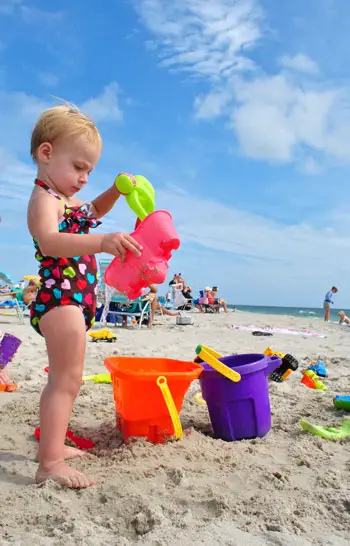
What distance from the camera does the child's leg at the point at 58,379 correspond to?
77.4 inches

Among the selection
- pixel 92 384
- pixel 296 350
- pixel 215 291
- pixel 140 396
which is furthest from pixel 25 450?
pixel 215 291

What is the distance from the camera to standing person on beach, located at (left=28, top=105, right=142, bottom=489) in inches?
74.3

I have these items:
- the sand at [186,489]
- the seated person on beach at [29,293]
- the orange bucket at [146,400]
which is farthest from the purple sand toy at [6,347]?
the seated person on beach at [29,293]

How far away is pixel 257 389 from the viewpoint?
2.50 metres

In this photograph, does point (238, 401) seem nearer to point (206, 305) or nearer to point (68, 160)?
point (68, 160)

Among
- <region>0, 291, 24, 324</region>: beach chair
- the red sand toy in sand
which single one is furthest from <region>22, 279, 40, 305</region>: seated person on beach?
the red sand toy in sand

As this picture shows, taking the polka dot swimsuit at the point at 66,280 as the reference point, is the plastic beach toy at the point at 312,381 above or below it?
below

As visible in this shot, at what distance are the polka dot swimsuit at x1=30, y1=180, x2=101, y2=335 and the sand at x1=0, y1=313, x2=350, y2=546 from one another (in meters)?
0.67

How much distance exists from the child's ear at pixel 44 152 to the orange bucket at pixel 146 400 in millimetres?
1046

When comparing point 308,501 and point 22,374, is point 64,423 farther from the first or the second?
point 22,374

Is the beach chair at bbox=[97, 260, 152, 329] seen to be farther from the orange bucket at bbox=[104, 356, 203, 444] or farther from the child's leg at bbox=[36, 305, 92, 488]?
the child's leg at bbox=[36, 305, 92, 488]

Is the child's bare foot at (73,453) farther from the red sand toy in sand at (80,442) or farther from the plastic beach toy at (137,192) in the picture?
the plastic beach toy at (137,192)

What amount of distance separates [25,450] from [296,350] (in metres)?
4.77

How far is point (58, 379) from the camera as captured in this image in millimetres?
1996
